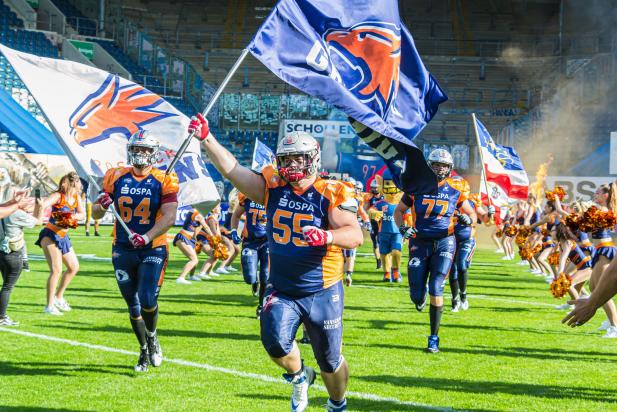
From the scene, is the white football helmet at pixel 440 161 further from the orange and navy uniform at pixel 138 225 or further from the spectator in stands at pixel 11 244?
the spectator in stands at pixel 11 244

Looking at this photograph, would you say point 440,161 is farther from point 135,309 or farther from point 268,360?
point 135,309

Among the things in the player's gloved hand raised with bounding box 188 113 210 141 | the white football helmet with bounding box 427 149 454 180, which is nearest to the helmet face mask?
the white football helmet with bounding box 427 149 454 180

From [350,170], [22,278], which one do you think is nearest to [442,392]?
[22,278]

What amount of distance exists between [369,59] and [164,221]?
2.50m

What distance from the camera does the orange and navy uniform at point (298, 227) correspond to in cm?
628

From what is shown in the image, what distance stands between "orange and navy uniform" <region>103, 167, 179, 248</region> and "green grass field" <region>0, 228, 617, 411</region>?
1.41m

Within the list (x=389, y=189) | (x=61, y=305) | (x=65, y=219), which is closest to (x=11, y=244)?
(x=65, y=219)

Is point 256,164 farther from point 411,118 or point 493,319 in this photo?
point 411,118

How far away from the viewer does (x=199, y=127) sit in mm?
5754

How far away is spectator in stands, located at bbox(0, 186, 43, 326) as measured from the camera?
10.8m

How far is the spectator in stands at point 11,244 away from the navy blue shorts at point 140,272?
267 cm

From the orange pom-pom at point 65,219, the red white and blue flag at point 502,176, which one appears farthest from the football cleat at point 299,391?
the red white and blue flag at point 502,176

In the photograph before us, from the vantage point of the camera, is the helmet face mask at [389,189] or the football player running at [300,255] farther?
the helmet face mask at [389,189]

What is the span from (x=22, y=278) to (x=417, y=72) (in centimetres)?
1136
